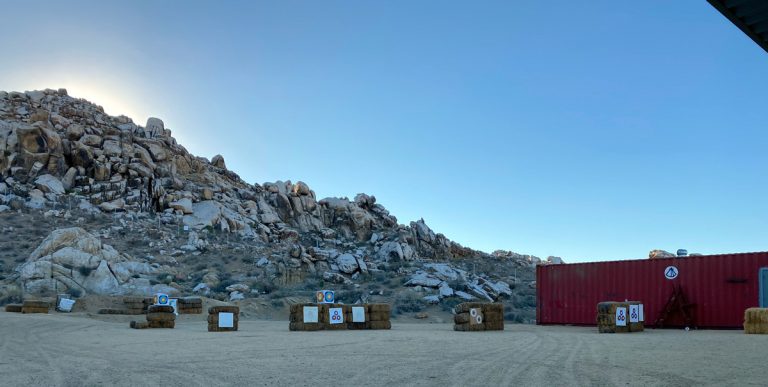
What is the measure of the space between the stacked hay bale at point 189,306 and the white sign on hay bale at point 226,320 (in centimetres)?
1001

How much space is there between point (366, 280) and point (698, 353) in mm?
32227

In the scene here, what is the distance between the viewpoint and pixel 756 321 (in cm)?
2091

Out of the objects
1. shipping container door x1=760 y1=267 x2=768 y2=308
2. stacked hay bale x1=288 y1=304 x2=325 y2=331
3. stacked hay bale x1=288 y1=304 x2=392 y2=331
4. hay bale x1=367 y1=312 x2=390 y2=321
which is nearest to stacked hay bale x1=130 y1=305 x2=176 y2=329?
stacked hay bale x1=288 y1=304 x2=392 y2=331

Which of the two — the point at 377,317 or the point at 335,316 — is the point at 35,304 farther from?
the point at 377,317

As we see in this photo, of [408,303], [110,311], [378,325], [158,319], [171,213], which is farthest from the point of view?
[171,213]

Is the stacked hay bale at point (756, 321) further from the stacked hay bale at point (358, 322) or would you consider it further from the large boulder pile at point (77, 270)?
the large boulder pile at point (77, 270)

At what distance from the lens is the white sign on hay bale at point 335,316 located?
25602 mm

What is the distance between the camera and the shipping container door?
22.7 m

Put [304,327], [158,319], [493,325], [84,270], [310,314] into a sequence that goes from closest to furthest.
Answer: [304,327] → [310,314] → [493,325] → [158,319] → [84,270]

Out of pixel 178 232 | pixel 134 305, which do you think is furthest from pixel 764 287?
pixel 178 232

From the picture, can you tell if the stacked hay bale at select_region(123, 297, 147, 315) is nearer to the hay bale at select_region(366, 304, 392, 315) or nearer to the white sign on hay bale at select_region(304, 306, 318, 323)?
the white sign on hay bale at select_region(304, 306, 318, 323)

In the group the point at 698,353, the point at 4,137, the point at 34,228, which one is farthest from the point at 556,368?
the point at 4,137

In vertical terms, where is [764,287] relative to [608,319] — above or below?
above

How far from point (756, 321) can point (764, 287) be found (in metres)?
2.52
